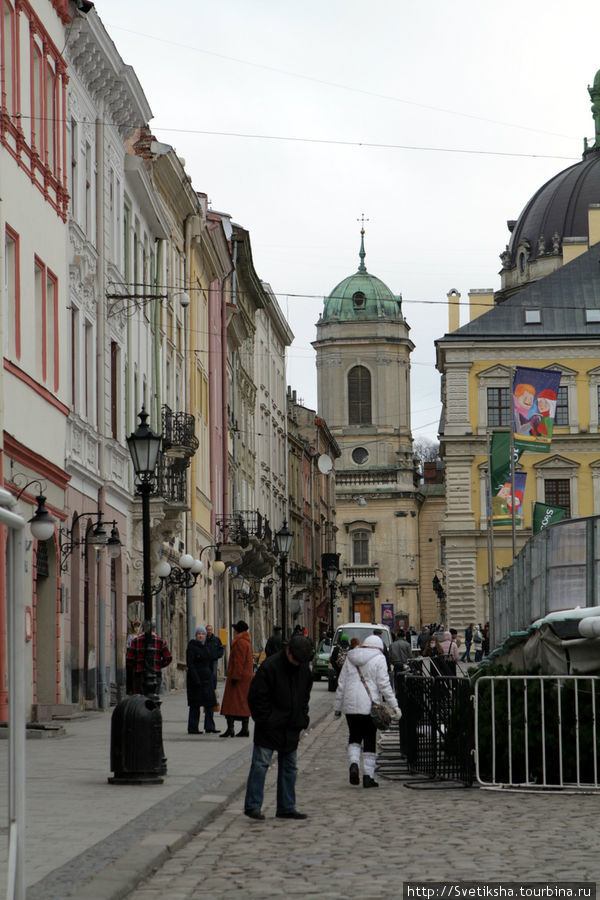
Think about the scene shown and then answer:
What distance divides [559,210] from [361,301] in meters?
22.8

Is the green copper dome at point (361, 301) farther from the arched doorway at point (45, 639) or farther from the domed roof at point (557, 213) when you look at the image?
the arched doorway at point (45, 639)

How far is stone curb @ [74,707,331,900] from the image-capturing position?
9445 millimetres

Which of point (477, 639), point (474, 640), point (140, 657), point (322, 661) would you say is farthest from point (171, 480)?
point (474, 640)

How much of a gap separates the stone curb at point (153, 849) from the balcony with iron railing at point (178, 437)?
20576 millimetres

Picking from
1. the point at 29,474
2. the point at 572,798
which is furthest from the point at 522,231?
the point at 572,798

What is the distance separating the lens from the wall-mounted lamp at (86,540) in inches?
1075

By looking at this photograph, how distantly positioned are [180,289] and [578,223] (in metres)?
78.0

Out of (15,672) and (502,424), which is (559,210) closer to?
(502,424)

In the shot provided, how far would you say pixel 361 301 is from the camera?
13750 cm

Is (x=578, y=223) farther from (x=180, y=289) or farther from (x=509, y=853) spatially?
(x=509, y=853)

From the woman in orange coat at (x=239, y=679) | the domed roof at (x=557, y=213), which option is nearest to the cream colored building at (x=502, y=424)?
the domed roof at (x=557, y=213)

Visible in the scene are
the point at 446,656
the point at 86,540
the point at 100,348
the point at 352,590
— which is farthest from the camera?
the point at 352,590

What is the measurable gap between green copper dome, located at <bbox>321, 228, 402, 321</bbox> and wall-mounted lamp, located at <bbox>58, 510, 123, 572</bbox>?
105 meters

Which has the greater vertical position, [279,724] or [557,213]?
[557,213]
